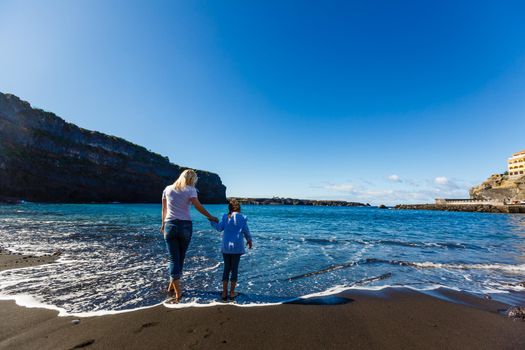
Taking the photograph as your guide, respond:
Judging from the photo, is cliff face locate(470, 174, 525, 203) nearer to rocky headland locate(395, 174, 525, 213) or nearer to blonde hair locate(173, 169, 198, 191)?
rocky headland locate(395, 174, 525, 213)

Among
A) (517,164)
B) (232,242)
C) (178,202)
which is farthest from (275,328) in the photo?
(517,164)

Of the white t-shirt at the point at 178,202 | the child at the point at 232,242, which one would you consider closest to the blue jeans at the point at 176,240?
the white t-shirt at the point at 178,202

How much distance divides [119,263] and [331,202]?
180 metres

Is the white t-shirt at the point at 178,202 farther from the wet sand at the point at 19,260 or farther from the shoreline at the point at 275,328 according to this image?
the wet sand at the point at 19,260

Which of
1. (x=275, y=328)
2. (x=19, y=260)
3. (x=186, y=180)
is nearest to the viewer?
(x=275, y=328)

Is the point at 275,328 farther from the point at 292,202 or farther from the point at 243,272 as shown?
the point at 292,202

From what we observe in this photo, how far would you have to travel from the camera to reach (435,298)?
→ 222 inches

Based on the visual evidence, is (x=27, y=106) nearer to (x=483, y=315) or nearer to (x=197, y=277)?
(x=197, y=277)

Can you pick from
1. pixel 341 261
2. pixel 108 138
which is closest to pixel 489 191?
pixel 341 261

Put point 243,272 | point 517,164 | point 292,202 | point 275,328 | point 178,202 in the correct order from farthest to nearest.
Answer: point 292,202
point 517,164
point 243,272
point 178,202
point 275,328

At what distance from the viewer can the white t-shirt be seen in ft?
16.4

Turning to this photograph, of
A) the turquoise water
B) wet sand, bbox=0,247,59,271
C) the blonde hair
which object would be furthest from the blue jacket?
wet sand, bbox=0,247,59,271

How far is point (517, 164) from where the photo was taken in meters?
94.8

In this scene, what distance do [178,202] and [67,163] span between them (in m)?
90.8
